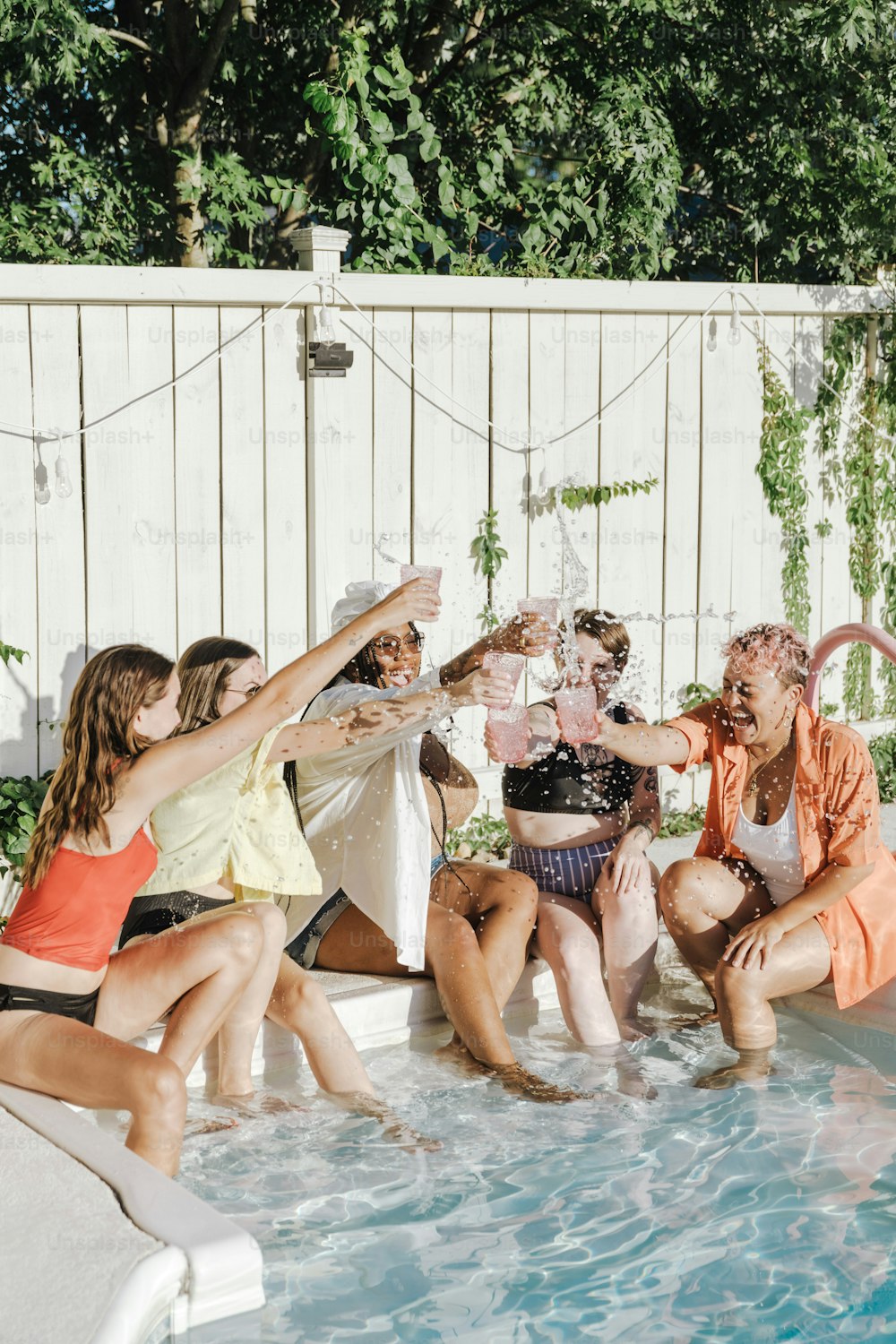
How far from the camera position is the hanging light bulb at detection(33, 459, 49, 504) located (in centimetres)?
518

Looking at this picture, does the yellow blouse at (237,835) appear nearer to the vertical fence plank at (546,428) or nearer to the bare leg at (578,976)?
the bare leg at (578,976)

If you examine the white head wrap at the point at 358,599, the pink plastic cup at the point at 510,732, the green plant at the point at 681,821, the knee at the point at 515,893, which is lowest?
the green plant at the point at 681,821

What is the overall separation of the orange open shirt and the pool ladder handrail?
0.43 m

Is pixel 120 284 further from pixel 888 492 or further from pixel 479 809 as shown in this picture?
pixel 888 492

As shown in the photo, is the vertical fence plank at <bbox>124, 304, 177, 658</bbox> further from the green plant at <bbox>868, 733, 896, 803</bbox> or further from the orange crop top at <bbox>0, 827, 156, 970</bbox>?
the green plant at <bbox>868, 733, 896, 803</bbox>

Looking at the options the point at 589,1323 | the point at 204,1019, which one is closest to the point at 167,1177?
the point at 204,1019

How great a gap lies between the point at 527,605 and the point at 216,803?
938mm

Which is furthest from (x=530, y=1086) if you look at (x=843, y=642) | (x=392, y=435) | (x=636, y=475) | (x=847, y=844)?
(x=636, y=475)

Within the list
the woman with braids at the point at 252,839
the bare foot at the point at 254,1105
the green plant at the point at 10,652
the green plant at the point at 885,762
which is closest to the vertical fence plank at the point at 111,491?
the green plant at the point at 10,652

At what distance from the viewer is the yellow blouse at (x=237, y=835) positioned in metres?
3.93

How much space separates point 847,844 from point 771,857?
0.24 m

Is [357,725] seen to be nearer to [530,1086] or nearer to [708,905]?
[530,1086]

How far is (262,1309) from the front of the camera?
2873mm

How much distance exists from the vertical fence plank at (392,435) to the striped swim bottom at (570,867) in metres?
1.62
